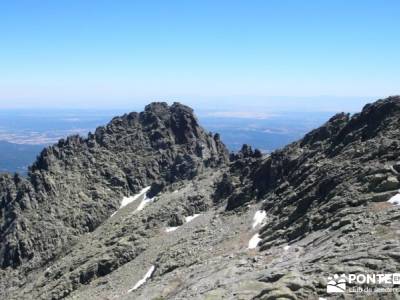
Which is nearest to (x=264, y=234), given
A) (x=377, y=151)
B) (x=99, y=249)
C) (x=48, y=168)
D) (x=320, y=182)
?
(x=320, y=182)

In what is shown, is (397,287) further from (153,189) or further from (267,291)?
(153,189)

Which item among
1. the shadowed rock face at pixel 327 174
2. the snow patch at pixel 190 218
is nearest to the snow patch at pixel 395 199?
the shadowed rock face at pixel 327 174

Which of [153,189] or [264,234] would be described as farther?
[153,189]

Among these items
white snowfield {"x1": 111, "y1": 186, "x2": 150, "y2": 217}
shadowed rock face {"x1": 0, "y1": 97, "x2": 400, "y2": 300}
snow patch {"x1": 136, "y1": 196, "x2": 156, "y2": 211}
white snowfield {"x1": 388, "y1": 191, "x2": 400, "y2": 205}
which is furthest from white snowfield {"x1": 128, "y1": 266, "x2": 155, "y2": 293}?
white snowfield {"x1": 111, "y1": 186, "x2": 150, "y2": 217}

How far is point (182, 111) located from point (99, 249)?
263 feet

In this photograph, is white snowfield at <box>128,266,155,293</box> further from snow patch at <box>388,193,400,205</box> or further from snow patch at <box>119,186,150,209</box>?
snow patch at <box>119,186,150,209</box>

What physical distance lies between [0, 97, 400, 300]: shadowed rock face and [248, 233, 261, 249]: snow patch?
555 mm

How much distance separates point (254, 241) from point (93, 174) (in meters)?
83.5

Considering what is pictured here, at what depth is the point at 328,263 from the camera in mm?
39875

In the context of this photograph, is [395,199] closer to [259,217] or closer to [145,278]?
[259,217]

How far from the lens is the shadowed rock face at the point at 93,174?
4638 inches

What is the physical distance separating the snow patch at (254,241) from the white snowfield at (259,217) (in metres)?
6.97

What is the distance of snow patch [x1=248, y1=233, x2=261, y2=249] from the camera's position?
211 feet

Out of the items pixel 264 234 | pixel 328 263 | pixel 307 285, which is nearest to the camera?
pixel 307 285
